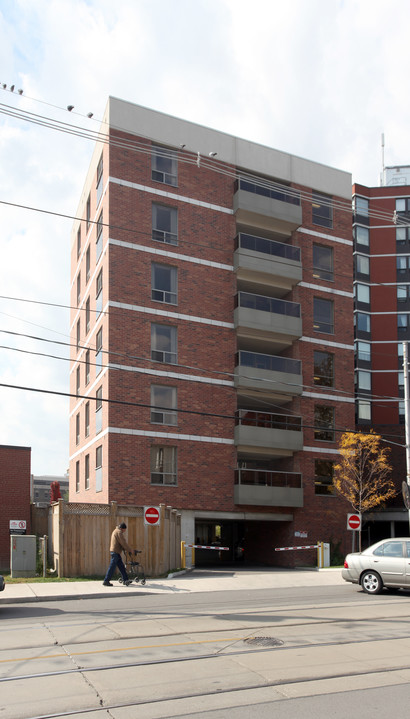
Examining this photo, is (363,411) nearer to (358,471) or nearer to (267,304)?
(358,471)

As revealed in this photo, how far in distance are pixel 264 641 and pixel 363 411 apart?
1508 inches

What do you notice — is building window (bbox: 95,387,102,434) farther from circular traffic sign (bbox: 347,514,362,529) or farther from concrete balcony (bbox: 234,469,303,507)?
circular traffic sign (bbox: 347,514,362,529)

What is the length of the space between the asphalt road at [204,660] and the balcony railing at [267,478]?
59.3ft

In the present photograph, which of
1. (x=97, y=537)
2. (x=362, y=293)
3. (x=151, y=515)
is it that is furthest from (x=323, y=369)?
(x=97, y=537)

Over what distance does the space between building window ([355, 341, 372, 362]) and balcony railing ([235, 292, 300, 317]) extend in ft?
45.0

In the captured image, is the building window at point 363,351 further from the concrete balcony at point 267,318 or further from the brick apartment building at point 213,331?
the concrete balcony at point 267,318

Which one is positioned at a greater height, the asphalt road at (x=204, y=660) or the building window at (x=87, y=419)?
the building window at (x=87, y=419)

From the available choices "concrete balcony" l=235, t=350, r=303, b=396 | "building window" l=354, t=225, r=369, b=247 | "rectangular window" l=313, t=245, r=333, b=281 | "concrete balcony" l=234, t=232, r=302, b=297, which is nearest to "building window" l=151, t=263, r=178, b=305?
"concrete balcony" l=234, t=232, r=302, b=297

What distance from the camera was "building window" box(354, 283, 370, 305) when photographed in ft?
161

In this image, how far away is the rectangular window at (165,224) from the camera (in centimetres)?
3331

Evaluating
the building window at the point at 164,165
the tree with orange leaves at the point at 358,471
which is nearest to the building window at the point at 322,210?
the building window at the point at 164,165

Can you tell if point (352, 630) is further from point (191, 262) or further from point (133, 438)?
point (191, 262)

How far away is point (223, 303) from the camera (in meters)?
34.5

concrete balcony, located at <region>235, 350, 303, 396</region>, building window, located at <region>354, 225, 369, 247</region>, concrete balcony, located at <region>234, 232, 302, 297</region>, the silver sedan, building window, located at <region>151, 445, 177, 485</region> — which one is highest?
building window, located at <region>354, 225, 369, 247</region>
